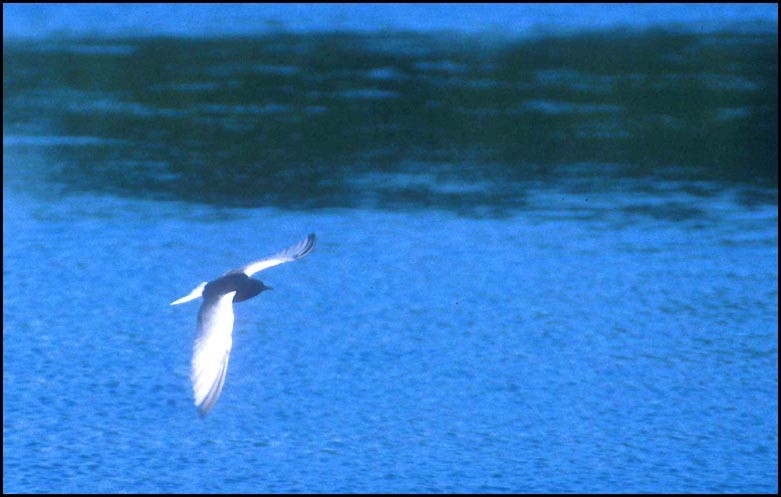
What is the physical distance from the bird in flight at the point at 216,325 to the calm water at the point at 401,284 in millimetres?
2161

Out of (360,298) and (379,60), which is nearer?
(360,298)

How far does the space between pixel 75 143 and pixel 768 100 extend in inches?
571

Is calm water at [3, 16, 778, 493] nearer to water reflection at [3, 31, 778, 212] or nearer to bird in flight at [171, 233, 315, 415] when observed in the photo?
water reflection at [3, 31, 778, 212]

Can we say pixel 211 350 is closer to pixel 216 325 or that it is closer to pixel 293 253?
pixel 216 325

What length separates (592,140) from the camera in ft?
85.8

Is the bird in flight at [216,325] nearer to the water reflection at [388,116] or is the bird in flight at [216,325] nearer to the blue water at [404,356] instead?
the blue water at [404,356]

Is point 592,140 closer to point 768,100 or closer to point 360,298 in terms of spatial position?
point 768,100

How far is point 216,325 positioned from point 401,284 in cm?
699

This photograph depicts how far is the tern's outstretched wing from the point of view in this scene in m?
9.23

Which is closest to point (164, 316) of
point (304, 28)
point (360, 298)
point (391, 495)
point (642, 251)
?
point (360, 298)

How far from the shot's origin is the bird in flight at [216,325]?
9.34 m

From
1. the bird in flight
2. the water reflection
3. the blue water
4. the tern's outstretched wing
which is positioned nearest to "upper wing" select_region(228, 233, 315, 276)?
the bird in flight

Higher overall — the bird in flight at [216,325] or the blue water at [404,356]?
the bird in flight at [216,325]

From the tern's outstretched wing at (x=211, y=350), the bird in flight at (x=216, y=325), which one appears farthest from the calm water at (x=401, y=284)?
the tern's outstretched wing at (x=211, y=350)
